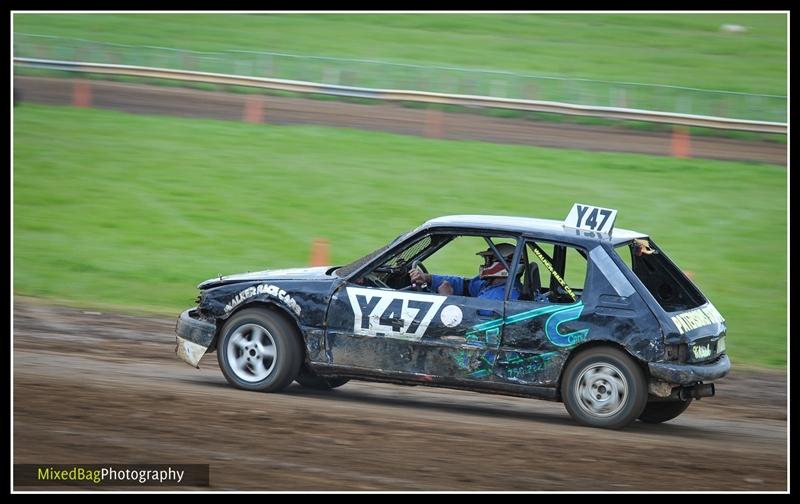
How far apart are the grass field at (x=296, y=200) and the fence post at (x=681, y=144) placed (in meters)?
0.63

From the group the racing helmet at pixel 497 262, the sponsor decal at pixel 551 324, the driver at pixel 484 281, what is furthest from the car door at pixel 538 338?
the racing helmet at pixel 497 262

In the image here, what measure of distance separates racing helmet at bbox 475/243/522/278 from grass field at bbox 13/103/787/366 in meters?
4.80

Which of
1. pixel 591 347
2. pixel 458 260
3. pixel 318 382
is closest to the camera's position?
pixel 591 347

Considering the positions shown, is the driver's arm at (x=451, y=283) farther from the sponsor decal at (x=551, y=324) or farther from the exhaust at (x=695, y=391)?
the exhaust at (x=695, y=391)

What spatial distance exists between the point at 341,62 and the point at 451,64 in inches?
111

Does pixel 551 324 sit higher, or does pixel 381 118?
pixel 381 118

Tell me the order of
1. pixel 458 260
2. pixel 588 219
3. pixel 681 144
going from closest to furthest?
pixel 588 219 → pixel 458 260 → pixel 681 144

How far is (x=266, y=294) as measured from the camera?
30.5ft

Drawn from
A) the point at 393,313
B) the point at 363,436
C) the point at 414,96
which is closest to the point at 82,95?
the point at 414,96

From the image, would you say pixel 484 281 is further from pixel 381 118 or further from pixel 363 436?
pixel 381 118

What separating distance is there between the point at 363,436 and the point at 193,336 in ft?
7.08

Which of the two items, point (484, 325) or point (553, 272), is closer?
point (484, 325)

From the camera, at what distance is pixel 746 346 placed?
43.8ft

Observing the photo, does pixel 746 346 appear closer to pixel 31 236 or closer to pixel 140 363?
pixel 140 363
